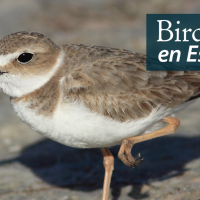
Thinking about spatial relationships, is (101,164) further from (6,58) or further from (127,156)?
(6,58)

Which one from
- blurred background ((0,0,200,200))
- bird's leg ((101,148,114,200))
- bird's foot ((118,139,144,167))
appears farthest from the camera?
blurred background ((0,0,200,200))

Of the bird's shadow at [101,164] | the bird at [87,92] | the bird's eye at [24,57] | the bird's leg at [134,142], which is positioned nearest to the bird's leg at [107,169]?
the bird's shadow at [101,164]

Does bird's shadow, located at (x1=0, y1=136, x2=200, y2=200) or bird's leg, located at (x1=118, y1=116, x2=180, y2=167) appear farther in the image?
bird's shadow, located at (x1=0, y1=136, x2=200, y2=200)

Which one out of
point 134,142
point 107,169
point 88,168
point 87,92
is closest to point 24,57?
point 87,92

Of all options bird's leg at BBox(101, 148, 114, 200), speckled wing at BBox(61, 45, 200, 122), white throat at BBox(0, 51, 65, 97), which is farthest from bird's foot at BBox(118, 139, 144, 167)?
white throat at BBox(0, 51, 65, 97)

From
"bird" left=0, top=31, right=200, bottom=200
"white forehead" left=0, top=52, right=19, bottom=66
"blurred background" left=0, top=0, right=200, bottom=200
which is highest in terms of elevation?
"white forehead" left=0, top=52, right=19, bottom=66

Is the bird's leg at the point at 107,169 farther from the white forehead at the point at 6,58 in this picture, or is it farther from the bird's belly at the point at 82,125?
the white forehead at the point at 6,58

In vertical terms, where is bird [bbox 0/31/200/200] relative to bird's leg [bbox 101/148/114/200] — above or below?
above

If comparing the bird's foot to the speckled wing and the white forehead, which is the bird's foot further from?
the white forehead
